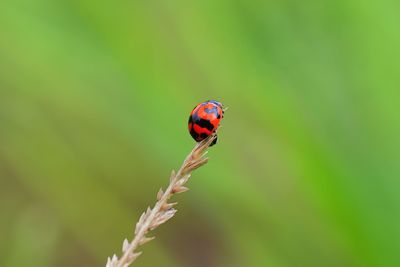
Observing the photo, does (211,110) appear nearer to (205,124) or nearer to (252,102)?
(205,124)

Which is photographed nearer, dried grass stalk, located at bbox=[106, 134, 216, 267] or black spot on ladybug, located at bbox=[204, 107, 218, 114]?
dried grass stalk, located at bbox=[106, 134, 216, 267]

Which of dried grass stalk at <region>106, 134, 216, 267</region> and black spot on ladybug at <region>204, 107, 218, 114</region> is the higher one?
dried grass stalk at <region>106, 134, 216, 267</region>

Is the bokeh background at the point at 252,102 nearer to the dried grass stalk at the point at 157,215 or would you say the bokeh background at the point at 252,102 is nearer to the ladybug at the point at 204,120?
the ladybug at the point at 204,120

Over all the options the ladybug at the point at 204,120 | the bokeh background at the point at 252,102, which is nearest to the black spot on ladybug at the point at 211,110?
the ladybug at the point at 204,120

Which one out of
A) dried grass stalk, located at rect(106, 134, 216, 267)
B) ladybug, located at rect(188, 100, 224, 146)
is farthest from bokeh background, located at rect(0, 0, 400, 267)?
dried grass stalk, located at rect(106, 134, 216, 267)

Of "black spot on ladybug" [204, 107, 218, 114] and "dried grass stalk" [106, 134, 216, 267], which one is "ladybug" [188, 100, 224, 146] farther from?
"dried grass stalk" [106, 134, 216, 267]

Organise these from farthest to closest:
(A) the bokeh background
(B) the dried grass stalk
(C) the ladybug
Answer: (A) the bokeh background, (C) the ladybug, (B) the dried grass stalk

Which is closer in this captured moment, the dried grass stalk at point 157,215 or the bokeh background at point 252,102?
the dried grass stalk at point 157,215
